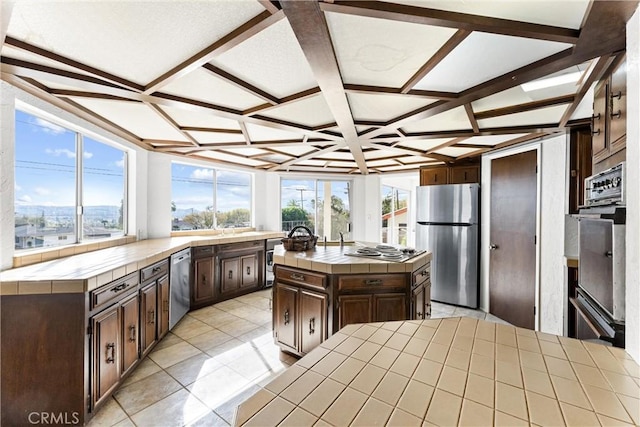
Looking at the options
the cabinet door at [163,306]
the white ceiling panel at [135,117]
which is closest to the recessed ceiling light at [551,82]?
the white ceiling panel at [135,117]

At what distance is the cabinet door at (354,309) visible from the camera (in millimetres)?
2174

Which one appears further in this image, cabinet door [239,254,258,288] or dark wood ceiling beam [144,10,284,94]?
cabinet door [239,254,258,288]

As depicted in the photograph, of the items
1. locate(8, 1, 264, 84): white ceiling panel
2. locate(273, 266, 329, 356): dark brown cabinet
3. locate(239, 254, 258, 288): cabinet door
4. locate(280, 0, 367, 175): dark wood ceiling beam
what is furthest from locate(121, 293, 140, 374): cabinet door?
locate(280, 0, 367, 175): dark wood ceiling beam

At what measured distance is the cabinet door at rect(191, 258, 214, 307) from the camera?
3.66 metres

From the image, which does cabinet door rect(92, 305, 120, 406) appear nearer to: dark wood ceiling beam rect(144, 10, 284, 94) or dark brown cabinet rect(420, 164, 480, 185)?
dark wood ceiling beam rect(144, 10, 284, 94)

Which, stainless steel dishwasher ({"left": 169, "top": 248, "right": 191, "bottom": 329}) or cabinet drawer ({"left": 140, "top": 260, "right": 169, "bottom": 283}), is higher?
cabinet drawer ({"left": 140, "top": 260, "right": 169, "bottom": 283})

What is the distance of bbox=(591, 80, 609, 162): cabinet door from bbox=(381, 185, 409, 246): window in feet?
15.4

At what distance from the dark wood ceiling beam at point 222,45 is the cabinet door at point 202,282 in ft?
8.20

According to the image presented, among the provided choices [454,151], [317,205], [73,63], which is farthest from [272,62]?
[317,205]

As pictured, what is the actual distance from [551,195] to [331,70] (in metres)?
2.79

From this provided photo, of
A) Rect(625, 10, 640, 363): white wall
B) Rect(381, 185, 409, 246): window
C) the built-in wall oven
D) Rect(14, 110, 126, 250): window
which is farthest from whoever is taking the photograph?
Rect(381, 185, 409, 246): window

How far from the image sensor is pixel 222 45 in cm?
137

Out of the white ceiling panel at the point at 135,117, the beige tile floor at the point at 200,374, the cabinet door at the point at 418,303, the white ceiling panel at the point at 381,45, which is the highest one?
the white ceiling panel at the point at 135,117

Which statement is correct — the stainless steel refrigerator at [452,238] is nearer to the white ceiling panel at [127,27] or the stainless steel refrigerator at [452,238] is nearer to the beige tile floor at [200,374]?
the beige tile floor at [200,374]
